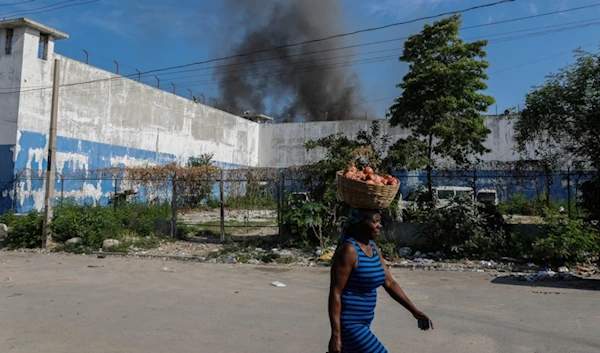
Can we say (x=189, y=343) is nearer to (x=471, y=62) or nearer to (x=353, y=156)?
(x=353, y=156)

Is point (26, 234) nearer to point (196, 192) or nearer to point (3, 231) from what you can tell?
point (3, 231)

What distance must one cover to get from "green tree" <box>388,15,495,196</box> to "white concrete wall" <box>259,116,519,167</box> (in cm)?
1819

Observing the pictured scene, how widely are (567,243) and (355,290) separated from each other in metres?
8.91

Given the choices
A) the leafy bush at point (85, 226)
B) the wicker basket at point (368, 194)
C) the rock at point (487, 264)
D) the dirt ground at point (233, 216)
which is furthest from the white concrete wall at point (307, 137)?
the wicker basket at point (368, 194)

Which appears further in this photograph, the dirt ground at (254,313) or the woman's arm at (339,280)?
the dirt ground at (254,313)

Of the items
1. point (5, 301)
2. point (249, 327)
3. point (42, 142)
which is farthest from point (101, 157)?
point (249, 327)

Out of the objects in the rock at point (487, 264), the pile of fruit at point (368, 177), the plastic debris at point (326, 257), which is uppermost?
the pile of fruit at point (368, 177)

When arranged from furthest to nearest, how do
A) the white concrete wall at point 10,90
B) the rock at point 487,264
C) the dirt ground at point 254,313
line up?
the white concrete wall at point 10,90, the rock at point 487,264, the dirt ground at point 254,313

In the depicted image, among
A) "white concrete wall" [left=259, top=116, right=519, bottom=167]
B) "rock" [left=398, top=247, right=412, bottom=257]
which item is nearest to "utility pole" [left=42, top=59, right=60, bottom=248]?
"rock" [left=398, top=247, right=412, bottom=257]

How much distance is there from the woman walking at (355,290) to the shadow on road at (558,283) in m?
6.74

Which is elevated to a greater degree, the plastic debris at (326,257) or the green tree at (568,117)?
the green tree at (568,117)

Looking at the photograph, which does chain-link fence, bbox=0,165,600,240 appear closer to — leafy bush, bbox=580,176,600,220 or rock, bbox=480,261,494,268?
→ leafy bush, bbox=580,176,600,220

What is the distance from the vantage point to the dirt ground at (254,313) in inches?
191

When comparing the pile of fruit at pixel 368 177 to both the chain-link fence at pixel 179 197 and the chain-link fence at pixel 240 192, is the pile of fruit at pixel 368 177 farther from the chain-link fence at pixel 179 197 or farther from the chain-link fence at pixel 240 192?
the chain-link fence at pixel 179 197
